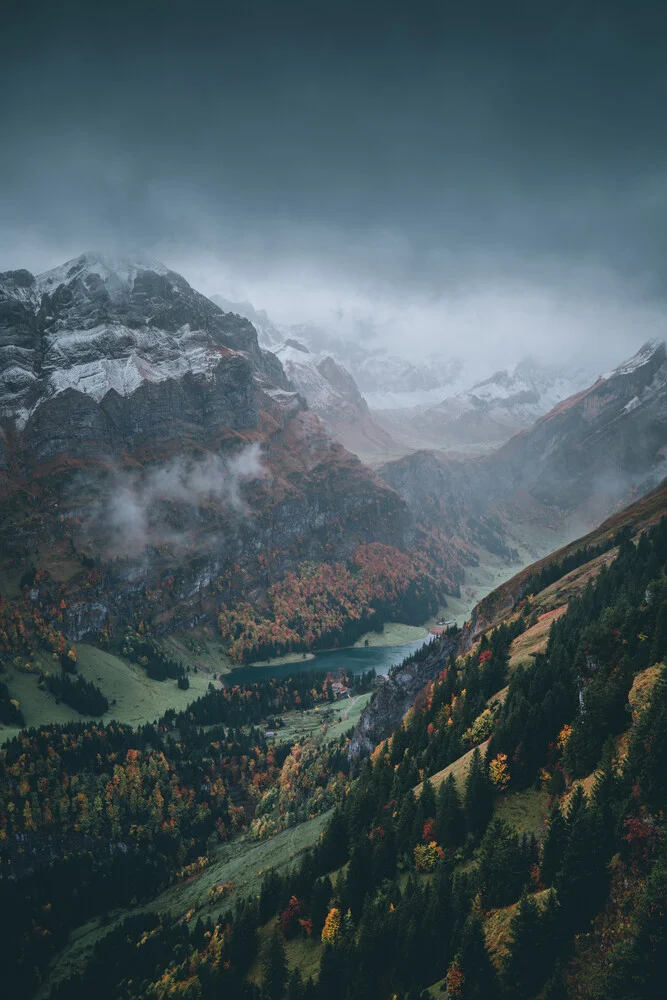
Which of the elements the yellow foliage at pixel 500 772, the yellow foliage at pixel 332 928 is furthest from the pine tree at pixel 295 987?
the yellow foliage at pixel 500 772

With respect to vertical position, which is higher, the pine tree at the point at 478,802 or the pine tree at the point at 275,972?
the pine tree at the point at 478,802

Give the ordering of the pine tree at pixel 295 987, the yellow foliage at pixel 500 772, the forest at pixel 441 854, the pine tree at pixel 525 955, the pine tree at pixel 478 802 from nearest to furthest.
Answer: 1. the pine tree at pixel 525 955
2. the forest at pixel 441 854
3. the pine tree at pixel 295 987
4. the pine tree at pixel 478 802
5. the yellow foliage at pixel 500 772

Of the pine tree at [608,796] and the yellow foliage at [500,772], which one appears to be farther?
the yellow foliage at [500,772]

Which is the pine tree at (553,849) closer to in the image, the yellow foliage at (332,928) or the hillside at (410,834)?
the hillside at (410,834)

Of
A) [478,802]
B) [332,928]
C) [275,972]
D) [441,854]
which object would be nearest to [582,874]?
[478,802]

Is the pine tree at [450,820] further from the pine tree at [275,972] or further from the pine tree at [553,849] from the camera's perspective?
the pine tree at [275,972]

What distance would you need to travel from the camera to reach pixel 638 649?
5475cm

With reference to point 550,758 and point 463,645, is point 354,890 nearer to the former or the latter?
point 550,758

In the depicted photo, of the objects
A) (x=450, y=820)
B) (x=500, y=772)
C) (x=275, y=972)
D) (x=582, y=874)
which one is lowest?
(x=275, y=972)

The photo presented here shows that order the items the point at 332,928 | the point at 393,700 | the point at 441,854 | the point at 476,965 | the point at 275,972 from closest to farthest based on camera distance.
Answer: the point at 476,965 < the point at 441,854 < the point at 275,972 < the point at 332,928 < the point at 393,700

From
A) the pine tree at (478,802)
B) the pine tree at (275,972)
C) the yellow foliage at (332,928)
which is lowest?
the pine tree at (275,972)

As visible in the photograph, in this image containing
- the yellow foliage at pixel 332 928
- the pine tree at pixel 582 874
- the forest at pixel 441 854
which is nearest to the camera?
the pine tree at pixel 582 874

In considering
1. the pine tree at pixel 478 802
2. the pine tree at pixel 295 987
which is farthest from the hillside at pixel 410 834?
the pine tree at pixel 295 987

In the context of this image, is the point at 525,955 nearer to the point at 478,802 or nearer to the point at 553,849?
the point at 553,849
